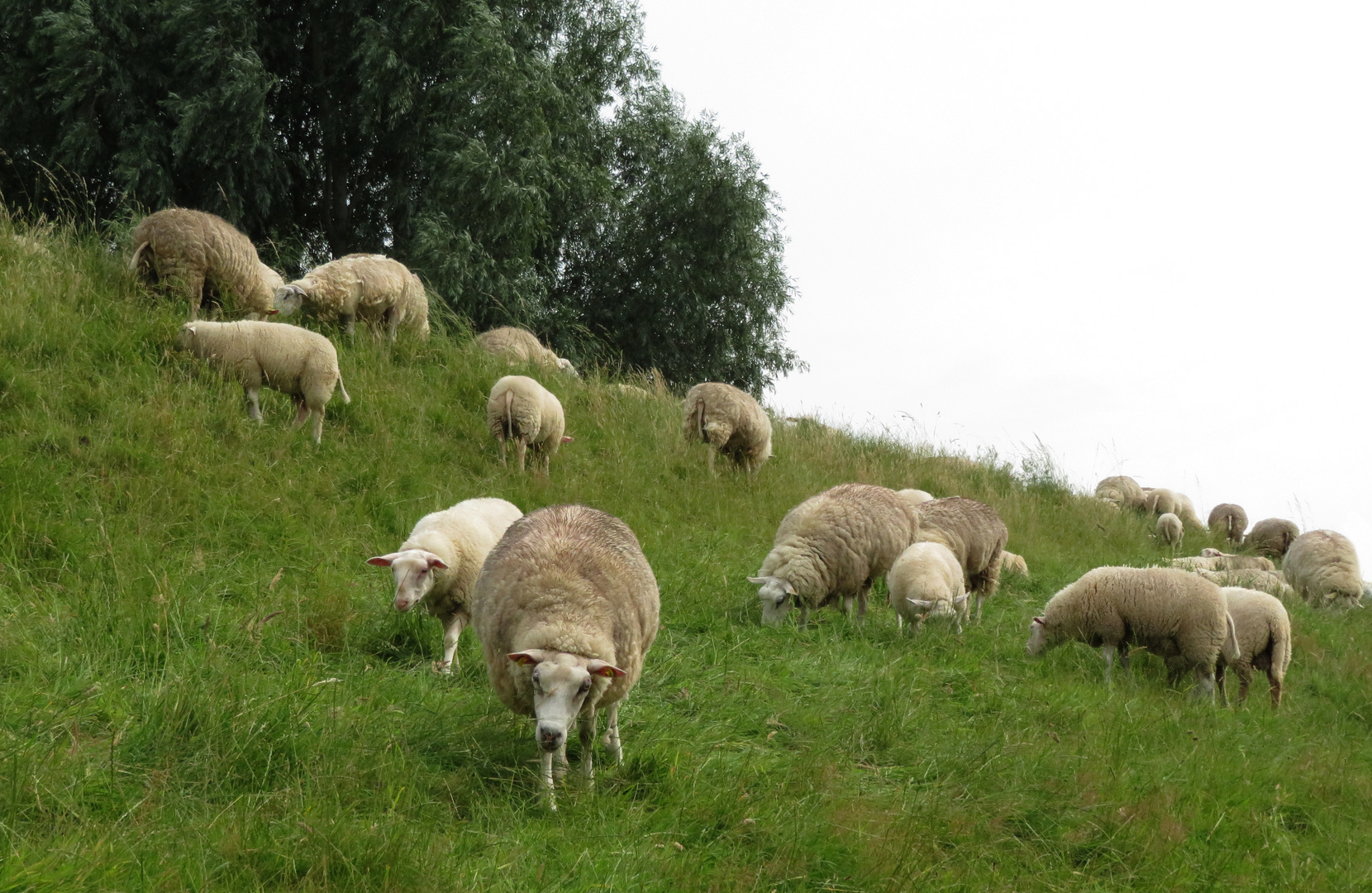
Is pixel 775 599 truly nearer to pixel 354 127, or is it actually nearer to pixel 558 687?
pixel 558 687

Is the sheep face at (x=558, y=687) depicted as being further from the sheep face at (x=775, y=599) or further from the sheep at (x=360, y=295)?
the sheep at (x=360, y=295)

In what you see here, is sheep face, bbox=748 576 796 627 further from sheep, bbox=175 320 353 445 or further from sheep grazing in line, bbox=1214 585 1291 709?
sheep, bbox=175 320 353 445

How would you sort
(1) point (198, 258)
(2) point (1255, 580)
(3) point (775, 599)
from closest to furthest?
(3) point (775, 599) < (1) point (198, 258) < (2) point (1255, 580)

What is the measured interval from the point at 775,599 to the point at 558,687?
3962 mm

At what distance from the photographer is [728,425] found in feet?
40.1

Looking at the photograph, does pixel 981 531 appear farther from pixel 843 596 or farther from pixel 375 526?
pixel 375 526

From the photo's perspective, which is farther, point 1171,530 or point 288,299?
point 1171,530

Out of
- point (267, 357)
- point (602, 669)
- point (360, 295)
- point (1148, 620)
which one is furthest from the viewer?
point (360, 295)

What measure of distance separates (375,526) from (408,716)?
3.55 meters

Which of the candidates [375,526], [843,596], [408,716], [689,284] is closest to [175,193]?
[689,284]

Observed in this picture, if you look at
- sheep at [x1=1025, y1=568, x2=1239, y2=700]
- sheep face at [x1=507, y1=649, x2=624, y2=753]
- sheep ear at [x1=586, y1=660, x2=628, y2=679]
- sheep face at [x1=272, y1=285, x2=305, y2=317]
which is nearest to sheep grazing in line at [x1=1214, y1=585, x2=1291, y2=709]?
sheep at [x1=1025, y1=568, x2=1239, y2=700]

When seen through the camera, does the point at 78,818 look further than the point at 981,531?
No

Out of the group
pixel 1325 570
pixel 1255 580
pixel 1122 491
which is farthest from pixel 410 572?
pixel 1122 491

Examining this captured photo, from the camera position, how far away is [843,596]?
892 centimetres
